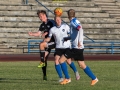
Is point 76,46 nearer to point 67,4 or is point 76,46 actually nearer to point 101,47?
point 101,47

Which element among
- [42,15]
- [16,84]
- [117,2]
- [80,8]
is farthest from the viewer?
[117,2]

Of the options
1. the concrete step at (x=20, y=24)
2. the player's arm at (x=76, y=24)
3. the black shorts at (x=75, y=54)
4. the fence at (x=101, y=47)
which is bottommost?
the fence at (x=101, y=47)

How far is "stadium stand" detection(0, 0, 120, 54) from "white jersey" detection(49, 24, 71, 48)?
1822 cm

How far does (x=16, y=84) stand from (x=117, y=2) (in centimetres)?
2705

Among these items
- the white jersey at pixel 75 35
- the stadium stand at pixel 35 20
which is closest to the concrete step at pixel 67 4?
the stadium stand at pixel 35 20

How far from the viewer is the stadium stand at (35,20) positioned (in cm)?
3525

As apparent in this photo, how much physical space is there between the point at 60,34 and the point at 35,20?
20746mm

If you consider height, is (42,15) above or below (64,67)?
above

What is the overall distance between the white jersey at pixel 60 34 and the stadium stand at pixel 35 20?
59.8ft

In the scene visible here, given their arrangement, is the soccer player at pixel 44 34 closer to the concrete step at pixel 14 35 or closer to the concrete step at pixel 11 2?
the concrete step at pixel 14 35

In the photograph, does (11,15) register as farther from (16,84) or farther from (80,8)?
(16,84)

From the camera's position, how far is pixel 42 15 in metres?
17.1

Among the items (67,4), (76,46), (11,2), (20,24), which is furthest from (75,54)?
(67,4)

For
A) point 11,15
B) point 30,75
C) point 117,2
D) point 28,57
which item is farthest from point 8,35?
point 30,75
